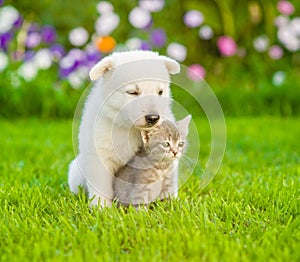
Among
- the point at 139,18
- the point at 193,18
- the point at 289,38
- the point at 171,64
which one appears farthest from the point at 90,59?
the point at 171,64

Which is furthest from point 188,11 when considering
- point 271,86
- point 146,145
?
point 146,145

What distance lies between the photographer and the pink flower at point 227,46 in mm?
7793

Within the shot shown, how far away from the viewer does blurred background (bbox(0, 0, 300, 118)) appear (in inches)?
267

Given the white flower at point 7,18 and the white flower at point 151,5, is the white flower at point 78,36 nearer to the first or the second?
the white flower at point 7,18

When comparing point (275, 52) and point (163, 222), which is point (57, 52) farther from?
point (163, 222)

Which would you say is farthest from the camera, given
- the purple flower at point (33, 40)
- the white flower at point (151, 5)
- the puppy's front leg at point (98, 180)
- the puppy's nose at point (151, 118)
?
the white flower at point (151, 5)

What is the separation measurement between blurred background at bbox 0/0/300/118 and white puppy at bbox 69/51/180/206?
12.3ft

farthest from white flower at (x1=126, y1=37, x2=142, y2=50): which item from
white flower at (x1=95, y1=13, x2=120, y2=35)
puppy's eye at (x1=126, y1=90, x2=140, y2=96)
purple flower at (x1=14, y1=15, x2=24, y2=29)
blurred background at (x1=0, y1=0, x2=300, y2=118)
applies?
puppy's eye at (x1=126, y1=90, x2=140, y2=96)

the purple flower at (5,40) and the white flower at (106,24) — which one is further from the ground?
the white flower at (106,24)

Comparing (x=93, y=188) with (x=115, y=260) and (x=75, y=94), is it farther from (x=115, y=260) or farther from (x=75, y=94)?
(x=75, y=94)

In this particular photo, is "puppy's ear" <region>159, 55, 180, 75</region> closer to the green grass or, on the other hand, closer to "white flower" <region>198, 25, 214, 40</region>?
the green grass

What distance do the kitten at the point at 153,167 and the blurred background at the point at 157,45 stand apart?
3.88 m

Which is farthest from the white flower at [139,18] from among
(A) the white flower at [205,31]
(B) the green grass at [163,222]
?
(B) the green grass at [163,222]

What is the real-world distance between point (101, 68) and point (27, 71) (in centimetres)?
409
